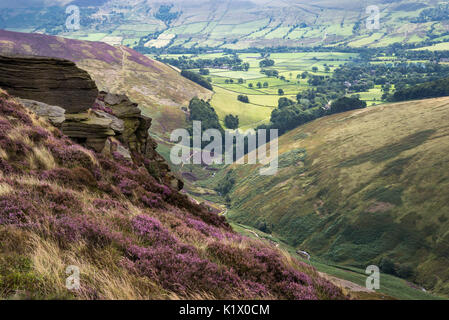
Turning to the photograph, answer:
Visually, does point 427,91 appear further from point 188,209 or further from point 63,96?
point 188,209

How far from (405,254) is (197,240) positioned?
160 ft

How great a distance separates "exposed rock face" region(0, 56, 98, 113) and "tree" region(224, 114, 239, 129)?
145 metres

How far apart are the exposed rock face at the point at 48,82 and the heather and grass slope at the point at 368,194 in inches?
1754

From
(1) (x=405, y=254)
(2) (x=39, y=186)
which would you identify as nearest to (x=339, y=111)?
(1) (x=405, y=254)

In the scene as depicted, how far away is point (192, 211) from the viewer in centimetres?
1595

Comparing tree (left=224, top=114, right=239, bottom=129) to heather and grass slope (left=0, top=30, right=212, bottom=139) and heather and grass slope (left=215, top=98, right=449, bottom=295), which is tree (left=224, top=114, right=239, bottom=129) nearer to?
heather and grass slope (left=0, top=30, right=212, bottom=139)

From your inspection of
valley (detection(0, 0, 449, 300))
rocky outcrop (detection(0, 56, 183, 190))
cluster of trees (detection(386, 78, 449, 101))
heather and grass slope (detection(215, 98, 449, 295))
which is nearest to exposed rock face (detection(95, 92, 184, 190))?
valley (detection(0, 0, 449, 300))

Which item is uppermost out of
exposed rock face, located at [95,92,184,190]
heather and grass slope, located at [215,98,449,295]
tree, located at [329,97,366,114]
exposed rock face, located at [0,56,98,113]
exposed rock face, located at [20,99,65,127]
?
exposed rock face, located at [0,56,98,113]

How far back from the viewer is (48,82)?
2283 cm

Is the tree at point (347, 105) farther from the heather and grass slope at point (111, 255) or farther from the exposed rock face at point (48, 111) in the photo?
the heather and grass slope at point (111, 255)

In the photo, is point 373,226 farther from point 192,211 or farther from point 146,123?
point 192,211

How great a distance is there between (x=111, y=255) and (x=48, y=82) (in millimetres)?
20479

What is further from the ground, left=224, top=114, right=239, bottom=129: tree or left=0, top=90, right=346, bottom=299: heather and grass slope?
left=0, top=90, right=346, bottom=299: heather and grass slope

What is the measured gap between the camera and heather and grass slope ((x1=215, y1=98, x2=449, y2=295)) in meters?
48.3
